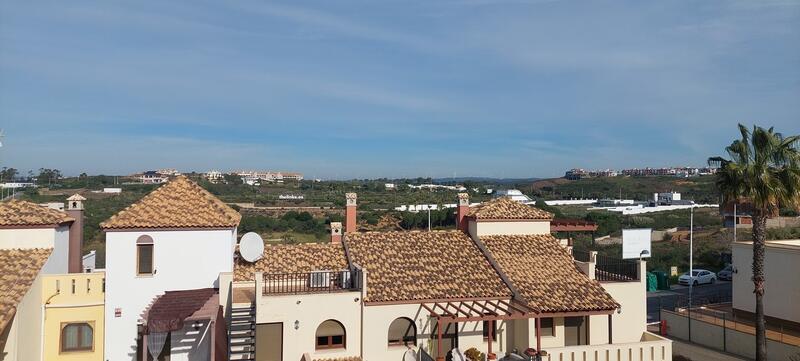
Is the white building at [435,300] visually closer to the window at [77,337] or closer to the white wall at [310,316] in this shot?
the white wall at [310,316]

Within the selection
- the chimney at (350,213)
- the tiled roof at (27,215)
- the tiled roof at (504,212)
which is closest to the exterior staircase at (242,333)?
the tiled roof at (27,215)

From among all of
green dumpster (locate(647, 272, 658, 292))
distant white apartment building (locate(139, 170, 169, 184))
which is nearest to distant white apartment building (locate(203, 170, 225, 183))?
distant white apartment building (locate(139, 170, 169, 184))

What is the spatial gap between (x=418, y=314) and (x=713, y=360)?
44.4ft

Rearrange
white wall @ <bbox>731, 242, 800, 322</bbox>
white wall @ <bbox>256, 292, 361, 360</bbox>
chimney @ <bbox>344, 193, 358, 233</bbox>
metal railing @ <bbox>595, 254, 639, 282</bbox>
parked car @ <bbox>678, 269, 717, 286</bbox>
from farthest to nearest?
parked car @ <bbox>678, 269, 717, 286</bbox>, chimney @ <bbox>344, 193, 358, 233</bbox>, white wall @ <bbox>731, 242, 800, 322</bbox>, metal railing @ <bbox>595, 254, 639, 282</bbox>, white wall @ <bbox>256, 292, 361, 360</bbox>

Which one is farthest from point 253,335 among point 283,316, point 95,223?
point 95,223

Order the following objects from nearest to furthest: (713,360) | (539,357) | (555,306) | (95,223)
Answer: (539,357) < (555,306) < (713,360) < (95,223)

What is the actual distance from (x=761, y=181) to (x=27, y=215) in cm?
2482

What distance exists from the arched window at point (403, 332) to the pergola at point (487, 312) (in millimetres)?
781

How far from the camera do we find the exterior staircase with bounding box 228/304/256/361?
1577 centimetres

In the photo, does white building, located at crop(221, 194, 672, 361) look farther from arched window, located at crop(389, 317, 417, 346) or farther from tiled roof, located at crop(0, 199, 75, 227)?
tiled roof, located at crop(0, 199, 75, 227)

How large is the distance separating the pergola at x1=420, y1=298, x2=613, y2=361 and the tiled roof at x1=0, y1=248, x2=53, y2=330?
1137 centimetres

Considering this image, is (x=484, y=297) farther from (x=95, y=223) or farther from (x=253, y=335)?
(x=95, y=223)

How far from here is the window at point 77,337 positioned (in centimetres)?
1650

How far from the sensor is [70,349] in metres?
16.5
